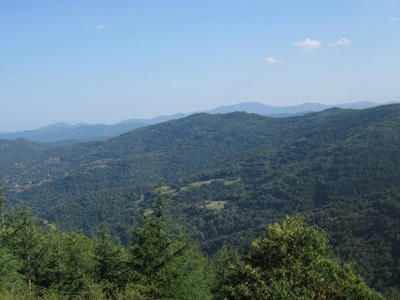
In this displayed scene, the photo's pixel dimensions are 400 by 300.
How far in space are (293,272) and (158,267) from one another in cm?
978

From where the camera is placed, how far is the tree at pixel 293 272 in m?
12.7

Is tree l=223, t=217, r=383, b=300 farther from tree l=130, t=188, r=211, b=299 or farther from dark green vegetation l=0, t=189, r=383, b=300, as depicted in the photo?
tree l=130, t=188, r=211, b=299

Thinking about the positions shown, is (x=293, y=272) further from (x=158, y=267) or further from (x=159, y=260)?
(x=158, y=267)

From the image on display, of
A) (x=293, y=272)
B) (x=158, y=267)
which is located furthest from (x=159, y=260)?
(x=293, y=272)

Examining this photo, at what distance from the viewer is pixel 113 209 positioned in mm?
196875

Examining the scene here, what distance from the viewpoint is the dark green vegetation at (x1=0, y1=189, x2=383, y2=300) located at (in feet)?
43.7

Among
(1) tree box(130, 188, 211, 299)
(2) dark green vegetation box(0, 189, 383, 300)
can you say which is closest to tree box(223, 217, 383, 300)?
(2) dark green vegetation box(0, 189, 383, 300)

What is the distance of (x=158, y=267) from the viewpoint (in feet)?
68.1

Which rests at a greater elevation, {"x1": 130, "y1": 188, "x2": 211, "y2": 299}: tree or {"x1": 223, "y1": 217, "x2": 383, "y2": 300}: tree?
{"x1": 223, "y1": 217, "x2": 383, "y2": 300}: tree

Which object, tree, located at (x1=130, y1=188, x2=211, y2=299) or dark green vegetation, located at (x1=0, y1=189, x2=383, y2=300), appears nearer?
dark green vegetation, located at (x1=0, y1=189, x2=383, y2=300)

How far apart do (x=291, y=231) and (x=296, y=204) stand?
12959 centimetres

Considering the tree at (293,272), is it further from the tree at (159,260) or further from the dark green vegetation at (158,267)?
the tree at (159,260)

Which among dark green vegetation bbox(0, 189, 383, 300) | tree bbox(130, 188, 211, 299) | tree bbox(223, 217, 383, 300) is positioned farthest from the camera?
tree bbox(130, 188, 211, 299)

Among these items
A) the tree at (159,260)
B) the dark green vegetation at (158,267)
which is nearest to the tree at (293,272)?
the dark green vegetation at (158,267)
